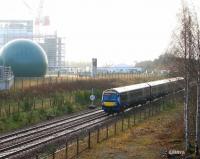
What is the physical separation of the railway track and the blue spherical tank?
109 ft

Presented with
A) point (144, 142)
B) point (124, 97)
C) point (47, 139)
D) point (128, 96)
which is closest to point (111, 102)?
point (124, 97)

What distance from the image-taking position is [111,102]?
4809 cm

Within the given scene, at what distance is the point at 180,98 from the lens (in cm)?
6488

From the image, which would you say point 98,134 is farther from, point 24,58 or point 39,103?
point 24,58

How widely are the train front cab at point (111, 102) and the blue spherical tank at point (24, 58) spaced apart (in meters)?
34.0

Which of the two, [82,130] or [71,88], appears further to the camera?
[71,88]

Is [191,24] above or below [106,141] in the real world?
above

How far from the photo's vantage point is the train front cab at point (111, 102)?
48.3 meters

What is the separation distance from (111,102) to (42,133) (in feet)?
43.2

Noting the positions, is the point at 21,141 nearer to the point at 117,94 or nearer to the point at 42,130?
the point at 42,130

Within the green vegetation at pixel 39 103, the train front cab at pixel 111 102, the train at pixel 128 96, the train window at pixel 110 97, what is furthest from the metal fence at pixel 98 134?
the green vegetation at pixel 39 103

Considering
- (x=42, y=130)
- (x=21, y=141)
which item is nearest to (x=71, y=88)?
(x=42, y=130)

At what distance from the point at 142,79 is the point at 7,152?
70950 mm

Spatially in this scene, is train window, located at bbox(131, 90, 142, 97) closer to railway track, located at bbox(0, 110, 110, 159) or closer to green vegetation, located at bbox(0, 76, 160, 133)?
railway track, located at bbox(0, 110, 110, 159)
